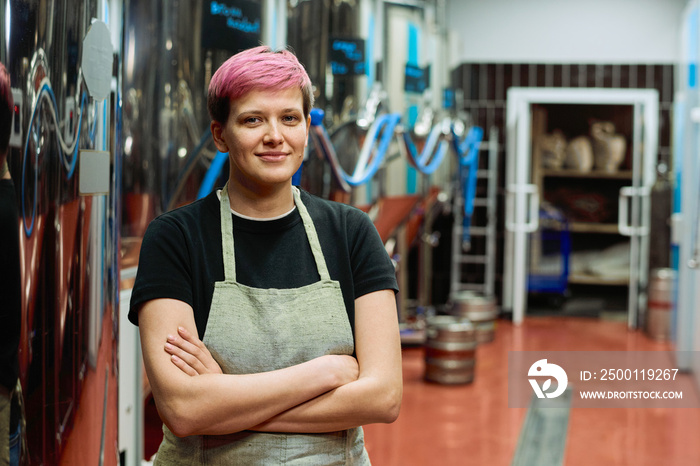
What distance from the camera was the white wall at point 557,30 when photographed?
765cm

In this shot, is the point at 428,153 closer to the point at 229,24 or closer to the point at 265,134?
the point at 229,24

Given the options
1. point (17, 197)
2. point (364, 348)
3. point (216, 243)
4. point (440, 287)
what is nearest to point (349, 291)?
point (364, 348)

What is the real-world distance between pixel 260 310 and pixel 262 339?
0.16 ft

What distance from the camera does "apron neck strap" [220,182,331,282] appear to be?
1.35 m

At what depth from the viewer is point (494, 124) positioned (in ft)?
25.3

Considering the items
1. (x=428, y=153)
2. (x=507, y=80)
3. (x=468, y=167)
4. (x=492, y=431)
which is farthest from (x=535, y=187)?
(x=492, y=431)

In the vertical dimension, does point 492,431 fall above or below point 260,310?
below

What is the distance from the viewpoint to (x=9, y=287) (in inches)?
56.2

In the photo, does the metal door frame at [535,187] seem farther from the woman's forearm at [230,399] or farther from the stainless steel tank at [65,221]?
the woman's forearm at [230,399]

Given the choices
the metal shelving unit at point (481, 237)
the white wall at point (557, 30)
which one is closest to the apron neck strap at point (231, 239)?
the metal shelving unit at point (481, 237)

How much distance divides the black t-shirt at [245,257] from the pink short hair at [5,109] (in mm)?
285

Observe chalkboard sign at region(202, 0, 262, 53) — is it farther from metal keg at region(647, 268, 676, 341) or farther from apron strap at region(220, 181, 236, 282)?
metal keg at region(647, 268, 676, 341)

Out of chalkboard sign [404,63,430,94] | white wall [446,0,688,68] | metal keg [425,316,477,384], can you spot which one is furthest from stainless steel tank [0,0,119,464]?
white wall [446,0,688,68]

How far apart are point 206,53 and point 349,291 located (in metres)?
1.52
